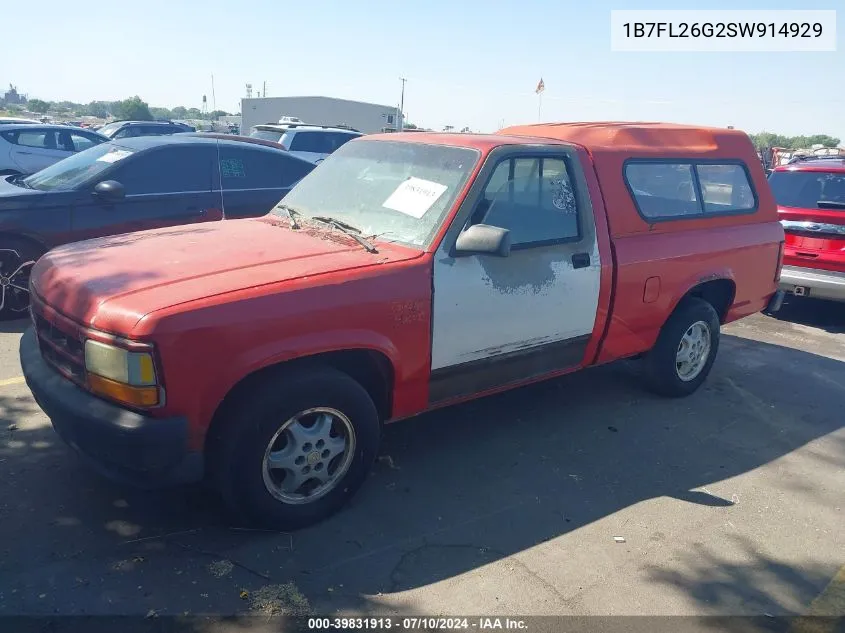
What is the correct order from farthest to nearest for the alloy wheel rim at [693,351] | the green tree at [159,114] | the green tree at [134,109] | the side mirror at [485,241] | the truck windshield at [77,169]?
the green tree at [159,114]
the green tree at [134,109]
the truck windshield at [77,169]
the alloy wheel rim at [693,351]
the side mirror at [485,241]

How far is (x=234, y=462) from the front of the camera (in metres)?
3.02

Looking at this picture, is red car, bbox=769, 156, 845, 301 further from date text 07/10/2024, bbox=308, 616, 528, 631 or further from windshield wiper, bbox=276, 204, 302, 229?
date text 07/10/2024, bbox=308, 616, 528, 631

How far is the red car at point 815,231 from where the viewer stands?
23.9ft

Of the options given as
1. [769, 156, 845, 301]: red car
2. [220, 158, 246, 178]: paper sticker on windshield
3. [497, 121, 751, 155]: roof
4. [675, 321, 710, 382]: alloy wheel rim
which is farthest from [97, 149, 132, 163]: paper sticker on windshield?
[769, 156, 845, 301]: red car

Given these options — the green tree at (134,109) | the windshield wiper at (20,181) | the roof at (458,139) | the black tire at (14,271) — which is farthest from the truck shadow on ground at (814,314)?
the green tree at (134,109)

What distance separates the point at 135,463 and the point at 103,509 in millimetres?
721

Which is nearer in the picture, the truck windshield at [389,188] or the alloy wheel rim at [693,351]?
the truck windshield at [389,188]

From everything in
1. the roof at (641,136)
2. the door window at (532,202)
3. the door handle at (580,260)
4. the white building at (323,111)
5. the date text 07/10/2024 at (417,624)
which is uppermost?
the white building at (323,111)

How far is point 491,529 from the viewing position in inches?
134

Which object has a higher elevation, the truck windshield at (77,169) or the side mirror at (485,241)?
the truck windshield at (77,169)

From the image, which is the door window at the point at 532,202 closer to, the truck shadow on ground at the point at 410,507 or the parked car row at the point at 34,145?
→ the truck shadow on ground at the point at 410,507

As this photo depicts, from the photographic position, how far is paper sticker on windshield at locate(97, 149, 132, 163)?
649cm

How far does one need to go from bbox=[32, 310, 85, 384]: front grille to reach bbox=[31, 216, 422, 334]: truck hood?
0.36 feet

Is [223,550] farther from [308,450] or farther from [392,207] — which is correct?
[392,207]
